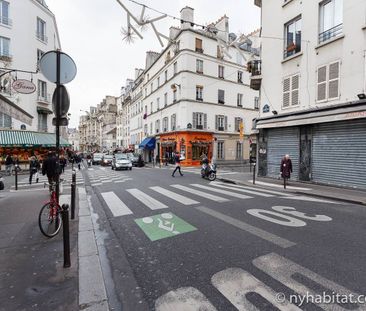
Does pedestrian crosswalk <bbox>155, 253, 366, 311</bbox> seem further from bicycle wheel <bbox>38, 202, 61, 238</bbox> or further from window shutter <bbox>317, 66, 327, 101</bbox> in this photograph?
window shutter <bbox>317, 66, 327, 101</bbox>

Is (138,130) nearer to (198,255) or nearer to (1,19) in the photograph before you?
(1,19)

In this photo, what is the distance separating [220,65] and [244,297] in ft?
95.8

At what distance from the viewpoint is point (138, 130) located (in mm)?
43469

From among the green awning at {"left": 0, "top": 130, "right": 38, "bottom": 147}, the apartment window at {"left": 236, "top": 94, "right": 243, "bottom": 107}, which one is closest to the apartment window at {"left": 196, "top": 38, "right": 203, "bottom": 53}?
the apartment window at {"left": 236, "top": 94, "right": 243, "bottom": 107}

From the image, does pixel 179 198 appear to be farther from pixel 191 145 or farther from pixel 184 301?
pixel 191 145

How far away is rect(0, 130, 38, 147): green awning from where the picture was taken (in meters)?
18.5

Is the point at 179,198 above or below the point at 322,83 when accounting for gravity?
below

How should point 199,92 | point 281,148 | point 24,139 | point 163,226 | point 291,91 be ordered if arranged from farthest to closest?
point 199,92
point 24,139
point 281,148
point 291,91
point 163,226

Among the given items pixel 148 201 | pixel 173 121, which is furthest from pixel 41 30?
pixel 148 201

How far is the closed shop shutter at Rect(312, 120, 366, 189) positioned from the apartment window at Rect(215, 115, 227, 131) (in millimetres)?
17465

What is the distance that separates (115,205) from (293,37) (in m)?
12.6

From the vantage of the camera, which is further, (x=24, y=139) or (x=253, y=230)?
(x=24, y=139)

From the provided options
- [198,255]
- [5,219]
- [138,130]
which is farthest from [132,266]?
[138,130]

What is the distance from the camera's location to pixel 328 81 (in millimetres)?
10766
